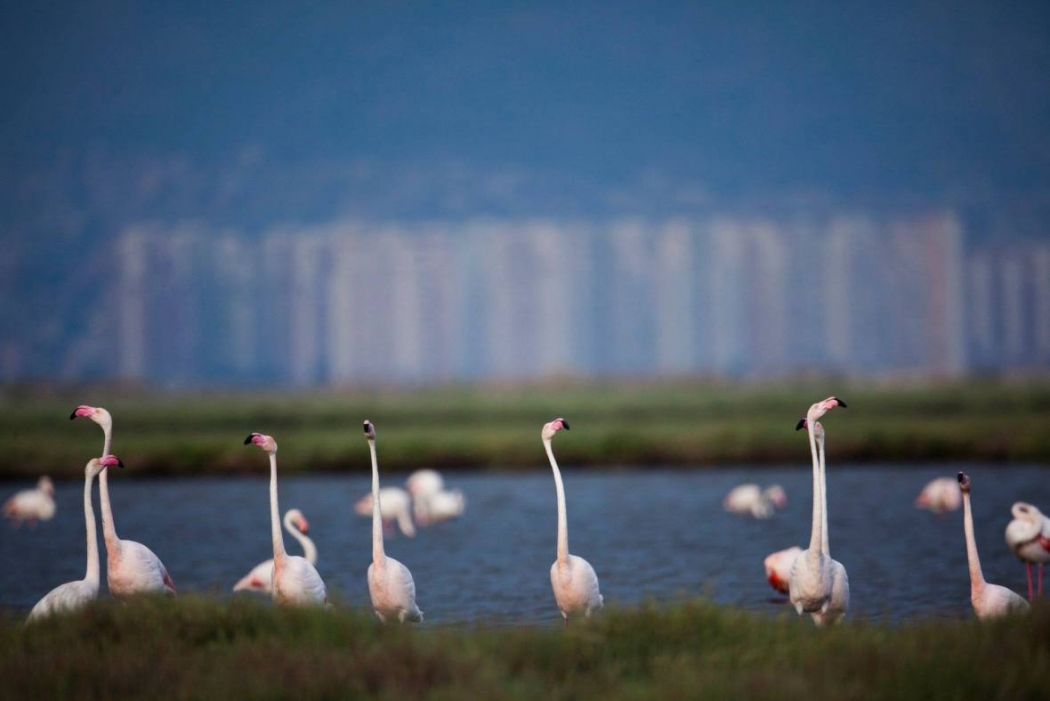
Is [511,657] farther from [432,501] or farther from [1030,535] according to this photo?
[432,501]

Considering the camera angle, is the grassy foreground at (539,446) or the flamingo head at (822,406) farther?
the grassy foreground at (539,446)

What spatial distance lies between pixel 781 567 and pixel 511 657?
19.5ft

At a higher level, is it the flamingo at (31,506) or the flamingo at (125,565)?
the flamingo at (31,506)

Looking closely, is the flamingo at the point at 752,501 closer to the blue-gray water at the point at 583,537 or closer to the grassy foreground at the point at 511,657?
the blue-gray water at the point at 583,537

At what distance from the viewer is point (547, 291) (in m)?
151

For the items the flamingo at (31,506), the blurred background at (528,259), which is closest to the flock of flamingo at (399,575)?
the flamingo at (31,506)

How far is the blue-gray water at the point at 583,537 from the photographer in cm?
1598

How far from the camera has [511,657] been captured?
30.2 feet

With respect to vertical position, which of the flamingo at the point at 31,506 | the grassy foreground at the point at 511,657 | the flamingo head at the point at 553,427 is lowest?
the grassy foreground at the point at 511,657

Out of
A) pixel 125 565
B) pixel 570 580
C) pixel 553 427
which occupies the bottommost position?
pixel 570 580

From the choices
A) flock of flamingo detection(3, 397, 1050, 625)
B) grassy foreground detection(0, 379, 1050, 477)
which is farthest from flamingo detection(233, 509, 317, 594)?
grassy foreground detection(0, 379, 1050, 477)

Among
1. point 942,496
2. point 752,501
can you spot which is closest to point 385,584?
point 752,501

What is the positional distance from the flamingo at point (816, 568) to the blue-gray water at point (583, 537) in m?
1.41

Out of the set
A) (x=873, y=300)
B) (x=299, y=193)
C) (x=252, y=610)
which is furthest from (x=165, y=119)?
(x=252, y=610)
